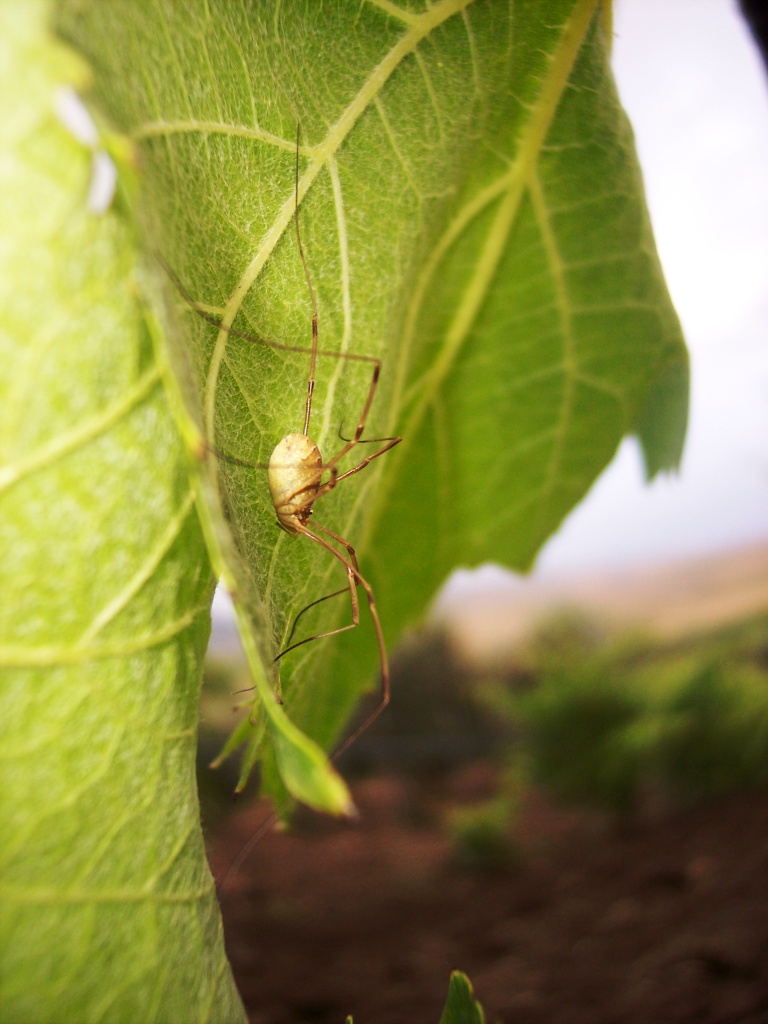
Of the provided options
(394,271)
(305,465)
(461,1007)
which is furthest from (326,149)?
(461,1007)

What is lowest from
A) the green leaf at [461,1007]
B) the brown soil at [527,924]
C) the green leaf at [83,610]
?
the brown soil at [527,924]

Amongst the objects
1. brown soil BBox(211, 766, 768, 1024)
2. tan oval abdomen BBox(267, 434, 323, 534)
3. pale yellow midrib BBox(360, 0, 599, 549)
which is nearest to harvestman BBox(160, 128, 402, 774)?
tan oval abdomen BBox(267, 434, 323, 534)

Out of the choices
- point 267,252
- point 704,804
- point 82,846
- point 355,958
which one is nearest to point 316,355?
point 267,252

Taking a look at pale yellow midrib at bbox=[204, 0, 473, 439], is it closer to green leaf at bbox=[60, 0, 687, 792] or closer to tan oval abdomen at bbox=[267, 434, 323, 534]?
green leaf at bbox=[60, 0, 687, 792]

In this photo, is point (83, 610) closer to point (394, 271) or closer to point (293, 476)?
point (293, 476)

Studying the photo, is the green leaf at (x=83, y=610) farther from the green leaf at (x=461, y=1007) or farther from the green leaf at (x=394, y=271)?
the green leaf at (x=461, y=1007)

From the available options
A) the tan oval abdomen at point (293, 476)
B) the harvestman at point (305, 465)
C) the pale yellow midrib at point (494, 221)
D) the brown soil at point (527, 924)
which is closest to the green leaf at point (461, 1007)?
the harvestman at point (305, 465)
